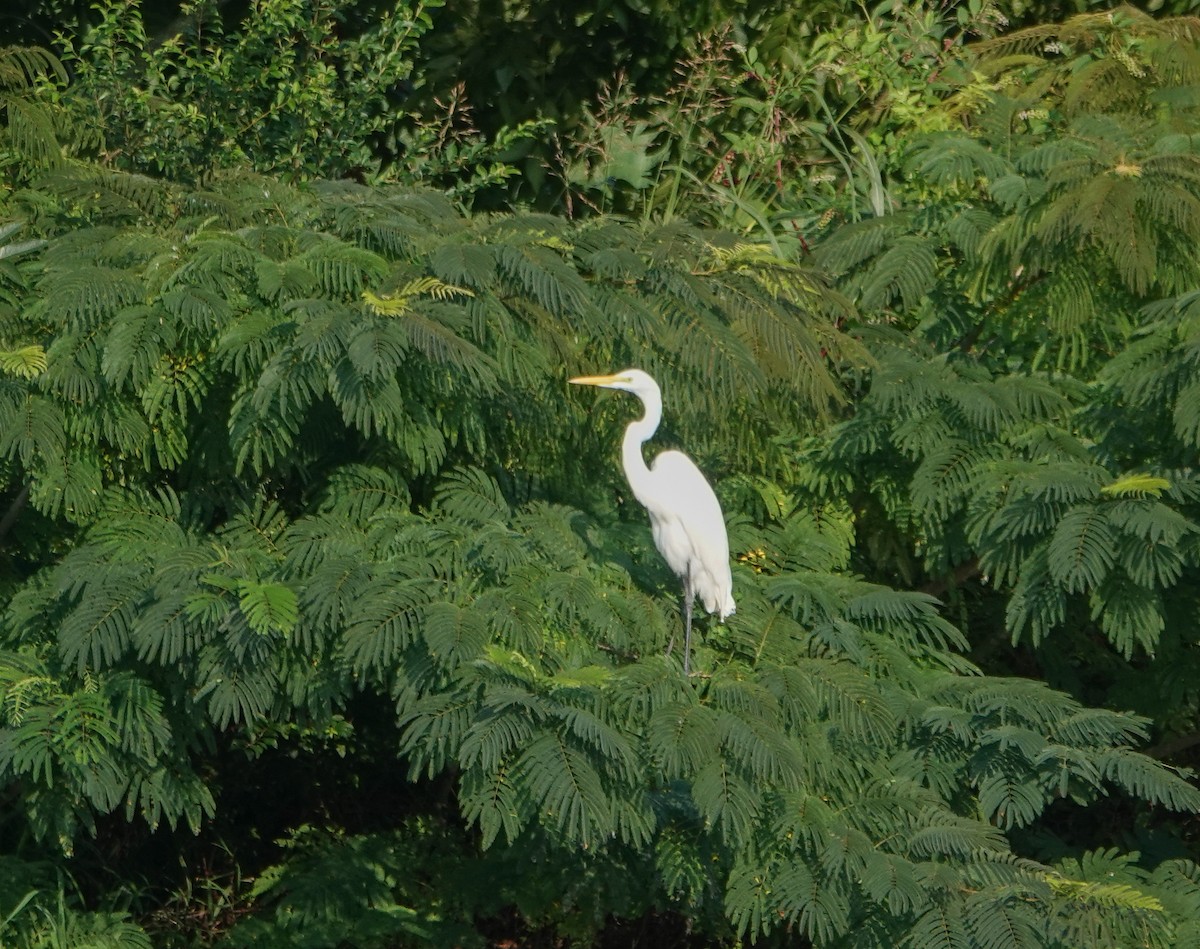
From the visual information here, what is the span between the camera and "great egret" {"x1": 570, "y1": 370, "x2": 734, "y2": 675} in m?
4.67

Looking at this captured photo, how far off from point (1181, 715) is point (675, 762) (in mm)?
2609

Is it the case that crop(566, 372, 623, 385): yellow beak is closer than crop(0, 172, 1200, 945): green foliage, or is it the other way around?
crop(0, 172, 1200, 945): green foliage

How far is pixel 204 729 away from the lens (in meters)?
4.50

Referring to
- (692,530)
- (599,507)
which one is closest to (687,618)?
(692,530)

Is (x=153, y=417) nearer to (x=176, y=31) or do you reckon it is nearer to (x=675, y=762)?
(x=675, y=762)

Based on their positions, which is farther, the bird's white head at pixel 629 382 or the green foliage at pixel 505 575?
the bird's white head at pixel 629 382

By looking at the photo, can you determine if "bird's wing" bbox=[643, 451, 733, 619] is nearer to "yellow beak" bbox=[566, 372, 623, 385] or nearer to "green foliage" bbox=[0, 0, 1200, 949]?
"green foliage" bbox=[0, 0, 1200, 949]

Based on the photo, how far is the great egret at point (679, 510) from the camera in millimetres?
4668

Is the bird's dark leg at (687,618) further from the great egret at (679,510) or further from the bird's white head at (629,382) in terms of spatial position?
the bird's white head at (629,382)

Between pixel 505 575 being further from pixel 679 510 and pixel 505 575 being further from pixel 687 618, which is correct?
pixel 679 510

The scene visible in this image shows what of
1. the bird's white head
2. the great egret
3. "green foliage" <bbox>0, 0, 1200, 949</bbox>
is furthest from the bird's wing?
the bird's white head

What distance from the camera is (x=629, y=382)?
4.78 metres

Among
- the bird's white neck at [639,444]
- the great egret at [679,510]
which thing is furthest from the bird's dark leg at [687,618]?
the bird's white neck at [639,444]

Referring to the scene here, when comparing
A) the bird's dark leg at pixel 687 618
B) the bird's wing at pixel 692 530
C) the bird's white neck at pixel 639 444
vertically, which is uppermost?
the bird's white neck at pixel 639 444
